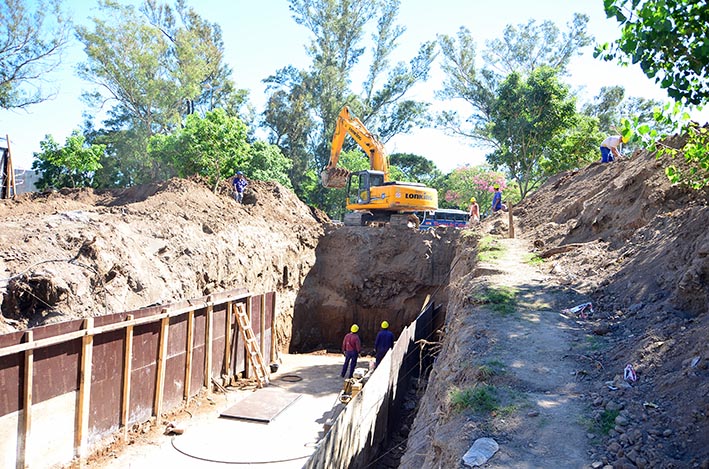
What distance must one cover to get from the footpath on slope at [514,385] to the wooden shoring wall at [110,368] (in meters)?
5.32

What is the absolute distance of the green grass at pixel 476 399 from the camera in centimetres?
535

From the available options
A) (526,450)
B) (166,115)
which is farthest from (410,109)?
(526,450)

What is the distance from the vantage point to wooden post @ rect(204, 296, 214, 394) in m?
12.7

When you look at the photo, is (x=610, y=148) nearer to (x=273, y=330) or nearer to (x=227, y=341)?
(x=273, y=330)

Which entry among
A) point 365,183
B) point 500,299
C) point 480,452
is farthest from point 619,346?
point 365,183

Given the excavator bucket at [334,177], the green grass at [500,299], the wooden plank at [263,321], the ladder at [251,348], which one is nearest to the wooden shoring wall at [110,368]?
the ladder at [251,348]

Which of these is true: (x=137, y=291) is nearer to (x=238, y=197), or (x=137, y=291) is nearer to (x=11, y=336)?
(x=11, y=336)

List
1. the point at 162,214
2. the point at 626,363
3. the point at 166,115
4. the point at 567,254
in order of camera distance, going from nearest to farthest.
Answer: the point at 626,363
the point at 567,254
the point at 162,214
the point at 166,115

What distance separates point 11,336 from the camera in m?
7.49

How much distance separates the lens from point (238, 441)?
10508 mm

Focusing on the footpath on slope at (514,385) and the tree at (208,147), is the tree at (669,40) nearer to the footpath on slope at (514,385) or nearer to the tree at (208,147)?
the footpath on slope at (514,385)

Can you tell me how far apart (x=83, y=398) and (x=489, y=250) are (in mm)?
9473

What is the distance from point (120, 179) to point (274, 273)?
22929mm

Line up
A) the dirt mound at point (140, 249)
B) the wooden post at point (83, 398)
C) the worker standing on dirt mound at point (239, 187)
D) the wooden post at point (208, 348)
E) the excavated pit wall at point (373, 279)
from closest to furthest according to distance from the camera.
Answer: the wooden post at point (83, 398)
the dirt mound at point (140, 249)
the wooden post at point (208, 348)
the excavated pit wall at point (373, 279)
the worker standing on dirt mound at point (239, 187)
